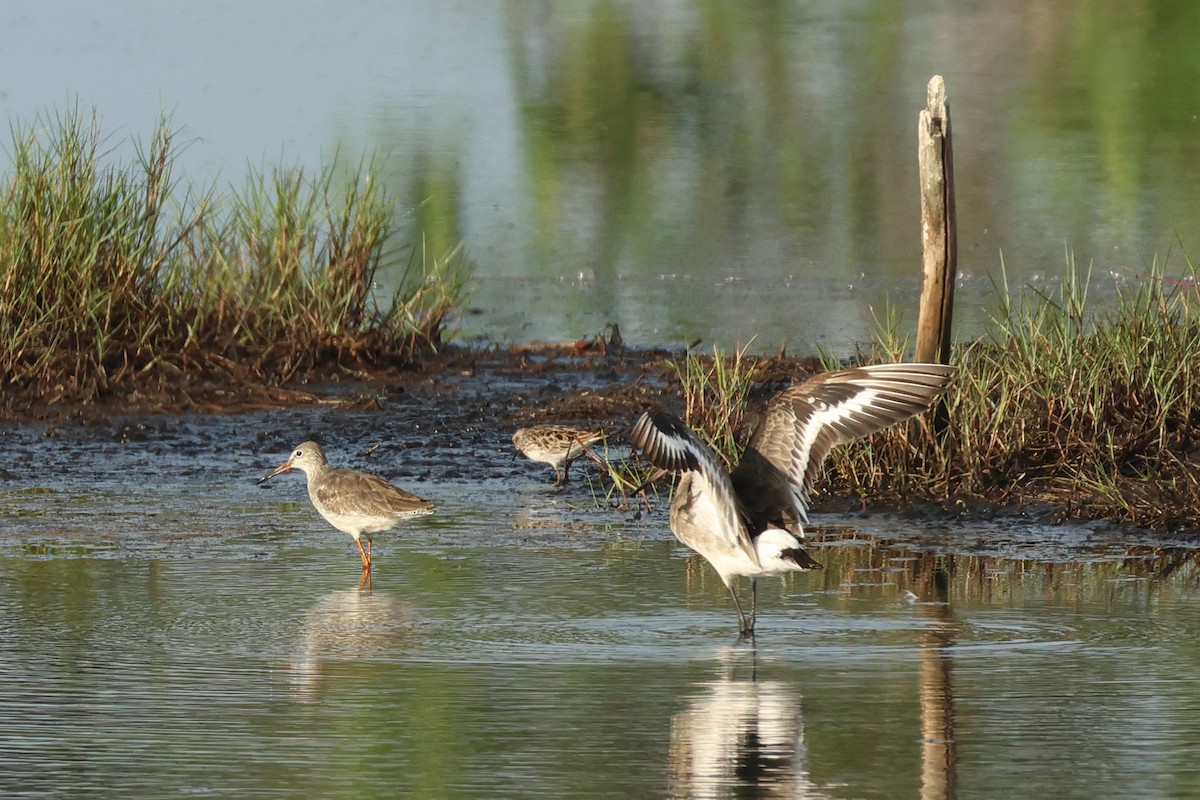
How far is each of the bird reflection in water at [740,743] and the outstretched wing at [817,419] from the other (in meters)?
1.22

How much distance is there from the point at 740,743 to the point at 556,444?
541 centimetres

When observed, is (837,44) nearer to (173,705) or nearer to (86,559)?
(86,559)

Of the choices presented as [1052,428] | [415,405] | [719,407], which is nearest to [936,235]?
[1052,428]

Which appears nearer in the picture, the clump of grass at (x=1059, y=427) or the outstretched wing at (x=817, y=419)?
the outstretched wing at (x=817, y=419)

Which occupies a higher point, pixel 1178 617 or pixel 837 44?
pixel 837 44

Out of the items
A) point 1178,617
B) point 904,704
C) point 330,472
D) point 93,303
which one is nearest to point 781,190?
point 93,303

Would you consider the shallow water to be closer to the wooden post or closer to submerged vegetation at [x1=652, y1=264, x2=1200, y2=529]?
submerged vegetation at [x1=652, y1=264, x2=1200, y2=529]

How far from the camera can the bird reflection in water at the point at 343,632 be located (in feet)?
25.8

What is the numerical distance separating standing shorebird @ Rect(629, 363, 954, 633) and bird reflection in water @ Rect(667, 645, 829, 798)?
81 cm

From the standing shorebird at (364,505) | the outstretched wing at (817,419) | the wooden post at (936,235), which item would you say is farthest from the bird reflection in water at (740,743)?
the wooden post at (936,235)

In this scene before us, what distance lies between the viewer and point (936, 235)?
11.5 metres

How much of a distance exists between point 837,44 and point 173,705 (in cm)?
2731

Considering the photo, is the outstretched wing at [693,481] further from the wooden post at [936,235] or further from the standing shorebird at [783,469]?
the wooden post at [936,235]

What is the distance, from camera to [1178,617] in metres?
8.77
